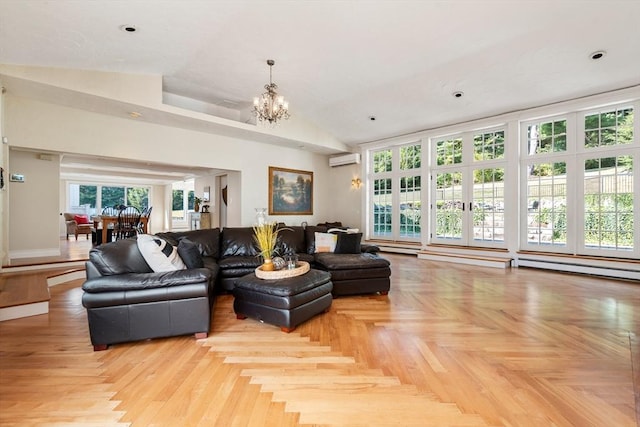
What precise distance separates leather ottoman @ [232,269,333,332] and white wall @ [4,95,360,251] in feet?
12.9

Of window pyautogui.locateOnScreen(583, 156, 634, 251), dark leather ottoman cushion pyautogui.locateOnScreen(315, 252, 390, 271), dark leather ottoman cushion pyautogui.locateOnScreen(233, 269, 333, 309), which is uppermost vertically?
window pyautogui.locateOnScreen(583, 156, 634, 251)

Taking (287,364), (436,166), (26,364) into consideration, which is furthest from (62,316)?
(436,166)

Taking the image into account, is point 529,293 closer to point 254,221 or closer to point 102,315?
point 102,315

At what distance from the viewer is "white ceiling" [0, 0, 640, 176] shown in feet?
10.6

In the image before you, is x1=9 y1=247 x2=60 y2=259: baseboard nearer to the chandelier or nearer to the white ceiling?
the white ceiling

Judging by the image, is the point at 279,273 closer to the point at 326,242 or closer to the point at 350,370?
the point at 350,370

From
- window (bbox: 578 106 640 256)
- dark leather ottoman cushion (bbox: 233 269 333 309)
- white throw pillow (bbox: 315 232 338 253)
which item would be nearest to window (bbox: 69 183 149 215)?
white throw pillow (bbox: 315 232 338 253)

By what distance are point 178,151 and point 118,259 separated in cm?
368

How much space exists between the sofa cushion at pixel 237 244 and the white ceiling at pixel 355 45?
8.68 feet

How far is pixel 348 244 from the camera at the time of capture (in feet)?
15.1

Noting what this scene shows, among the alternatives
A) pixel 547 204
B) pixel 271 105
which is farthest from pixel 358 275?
pixel 547 204

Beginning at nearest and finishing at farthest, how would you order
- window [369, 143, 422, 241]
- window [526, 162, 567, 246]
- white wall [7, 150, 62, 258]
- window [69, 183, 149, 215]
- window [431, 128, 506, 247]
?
white wall [7, 150, 62, 258], window [526, 162, 567, 246], window [431, 128, 506, 247], window [369, 143, 422, 241], window [69, 183, 149, 215]

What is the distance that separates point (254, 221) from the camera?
23.5 feet

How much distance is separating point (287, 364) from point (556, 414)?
1.64 m
